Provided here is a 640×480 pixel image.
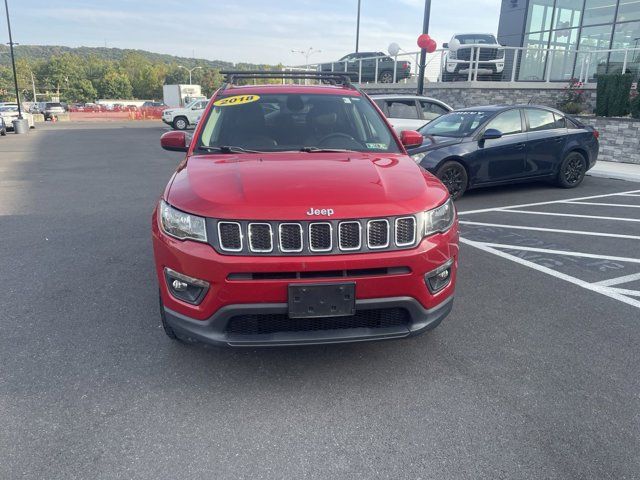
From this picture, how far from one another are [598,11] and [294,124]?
20.8m

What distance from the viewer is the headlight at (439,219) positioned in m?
2.88

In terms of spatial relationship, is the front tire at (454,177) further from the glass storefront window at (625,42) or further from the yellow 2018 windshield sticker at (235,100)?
the glass storefront window at (625,42)

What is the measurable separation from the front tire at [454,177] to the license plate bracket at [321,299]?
5.78 m

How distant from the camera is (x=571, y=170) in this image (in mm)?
9469

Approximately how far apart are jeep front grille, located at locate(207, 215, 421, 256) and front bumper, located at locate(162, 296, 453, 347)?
30cm

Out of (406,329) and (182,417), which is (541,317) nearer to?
(406,329)

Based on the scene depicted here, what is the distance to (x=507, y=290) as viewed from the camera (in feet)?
14.6

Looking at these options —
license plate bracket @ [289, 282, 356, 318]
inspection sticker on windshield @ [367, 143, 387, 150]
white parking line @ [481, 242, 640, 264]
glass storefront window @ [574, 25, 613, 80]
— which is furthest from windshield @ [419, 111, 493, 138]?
glass storefront window @ [574, 25, 613, 80]

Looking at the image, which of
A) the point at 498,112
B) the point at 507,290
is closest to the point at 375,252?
the point at 507,290

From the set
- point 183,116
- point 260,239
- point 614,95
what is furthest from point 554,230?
point 183,116

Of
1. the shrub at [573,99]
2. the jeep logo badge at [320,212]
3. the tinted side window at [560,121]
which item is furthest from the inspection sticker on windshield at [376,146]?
the shrub at [573,99]

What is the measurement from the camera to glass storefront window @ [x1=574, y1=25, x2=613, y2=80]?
1694 cm

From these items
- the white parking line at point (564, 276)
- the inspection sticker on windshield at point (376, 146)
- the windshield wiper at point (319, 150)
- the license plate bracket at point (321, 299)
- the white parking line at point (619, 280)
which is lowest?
the white parking line at point (564, 276)

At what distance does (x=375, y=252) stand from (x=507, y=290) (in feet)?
7.42
